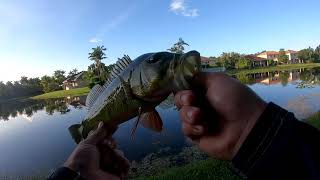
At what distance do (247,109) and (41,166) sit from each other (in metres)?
17.1

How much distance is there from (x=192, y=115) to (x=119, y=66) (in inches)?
45.6

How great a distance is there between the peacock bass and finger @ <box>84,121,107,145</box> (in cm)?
6

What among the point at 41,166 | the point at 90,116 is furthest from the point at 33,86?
the point at 90,116

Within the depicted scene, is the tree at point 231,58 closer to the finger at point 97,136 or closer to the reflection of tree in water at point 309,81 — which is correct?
the reflection of tree in water at point 309,81

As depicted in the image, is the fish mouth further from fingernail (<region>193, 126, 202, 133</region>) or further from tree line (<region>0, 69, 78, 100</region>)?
tree line (<region>0, 69, 78, 100</region>)

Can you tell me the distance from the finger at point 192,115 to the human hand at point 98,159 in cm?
119

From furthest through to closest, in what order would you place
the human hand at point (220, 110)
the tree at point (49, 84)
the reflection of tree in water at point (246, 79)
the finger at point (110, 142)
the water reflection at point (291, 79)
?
the tree at point (49, 84) < the reflection of tree in water at point (246, 79) < the water reflection at point (291, 79) < the finger at point (110, 142) < the human hand at point (220, 110)

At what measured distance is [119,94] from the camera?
2.51 meters

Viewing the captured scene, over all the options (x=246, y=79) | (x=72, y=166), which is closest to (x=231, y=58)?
(x=246, y=79)

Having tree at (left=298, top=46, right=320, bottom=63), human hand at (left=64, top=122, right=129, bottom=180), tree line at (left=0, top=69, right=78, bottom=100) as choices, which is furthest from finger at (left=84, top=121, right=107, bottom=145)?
tree at (left=298, top=46, right=320, bottom=63)

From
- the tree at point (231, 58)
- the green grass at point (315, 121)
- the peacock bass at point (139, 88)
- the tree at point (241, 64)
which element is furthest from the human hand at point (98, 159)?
the tree at point (241, 64)

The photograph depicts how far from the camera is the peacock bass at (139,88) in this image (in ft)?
5.90

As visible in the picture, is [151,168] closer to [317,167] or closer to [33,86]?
[317,167]

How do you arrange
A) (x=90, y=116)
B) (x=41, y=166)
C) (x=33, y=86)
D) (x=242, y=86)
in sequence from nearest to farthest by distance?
(x=242, y=86) → (x=90, y=116) → (x=41, y=166) → (x=33, y=86)
